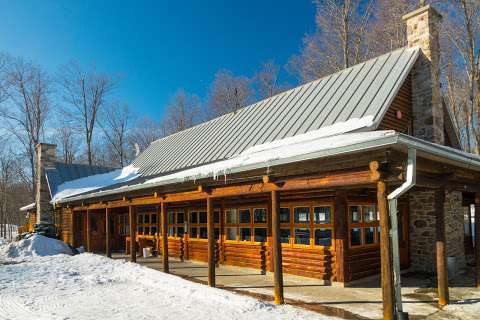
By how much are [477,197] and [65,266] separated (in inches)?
488

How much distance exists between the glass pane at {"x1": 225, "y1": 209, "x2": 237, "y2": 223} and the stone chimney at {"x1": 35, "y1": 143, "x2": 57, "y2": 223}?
14807mm

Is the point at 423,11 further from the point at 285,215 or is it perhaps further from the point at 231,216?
the point at 231,216

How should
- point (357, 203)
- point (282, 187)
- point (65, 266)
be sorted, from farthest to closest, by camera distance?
1. point (65, 266)
2. point (357, 203)
3. point (282, 187)

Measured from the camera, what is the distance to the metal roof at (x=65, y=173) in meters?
22.3

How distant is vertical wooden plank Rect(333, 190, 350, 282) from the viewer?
8867 mm

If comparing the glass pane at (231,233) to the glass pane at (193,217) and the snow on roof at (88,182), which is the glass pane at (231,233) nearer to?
the glass pane at (193,217)

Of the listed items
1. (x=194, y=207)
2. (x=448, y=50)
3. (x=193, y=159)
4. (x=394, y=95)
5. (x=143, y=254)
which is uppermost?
(x=448, y=50)

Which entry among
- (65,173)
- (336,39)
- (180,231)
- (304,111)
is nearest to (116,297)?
(180,231)

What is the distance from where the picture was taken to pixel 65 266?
12398 mm

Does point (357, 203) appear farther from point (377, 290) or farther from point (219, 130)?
point (219, 130)

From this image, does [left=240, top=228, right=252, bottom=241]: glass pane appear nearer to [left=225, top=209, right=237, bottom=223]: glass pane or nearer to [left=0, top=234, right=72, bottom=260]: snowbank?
[left=225, top=209, right=237, bottom=223]: glass pane

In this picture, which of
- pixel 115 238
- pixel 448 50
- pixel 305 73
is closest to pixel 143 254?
pixel 115 238

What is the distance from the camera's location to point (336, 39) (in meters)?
24.6

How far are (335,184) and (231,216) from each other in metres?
6.36
